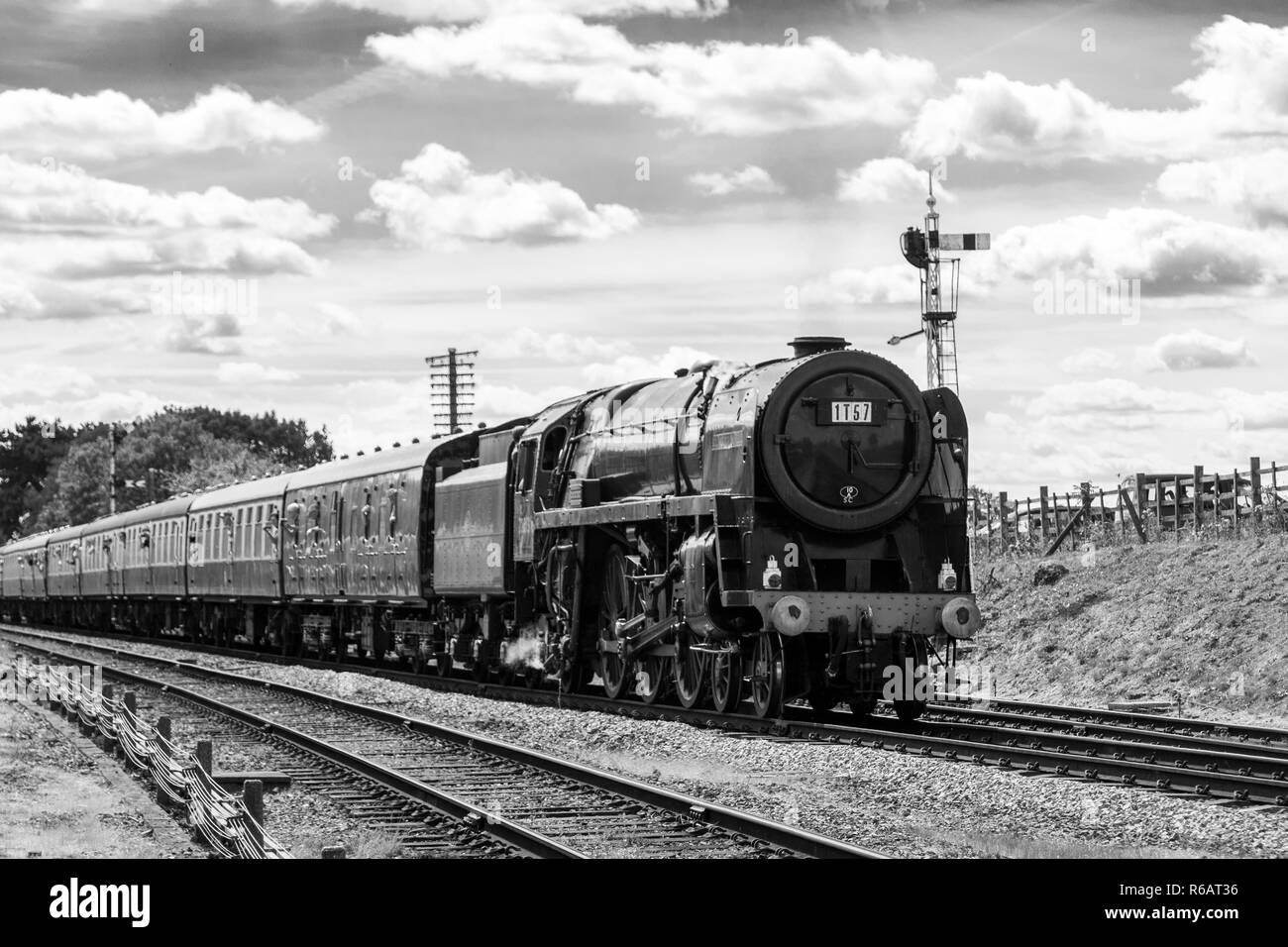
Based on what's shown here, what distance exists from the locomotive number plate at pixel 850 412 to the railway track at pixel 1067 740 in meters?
3.35

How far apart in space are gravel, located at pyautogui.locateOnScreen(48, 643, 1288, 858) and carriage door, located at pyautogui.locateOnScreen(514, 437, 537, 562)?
481 centimetres

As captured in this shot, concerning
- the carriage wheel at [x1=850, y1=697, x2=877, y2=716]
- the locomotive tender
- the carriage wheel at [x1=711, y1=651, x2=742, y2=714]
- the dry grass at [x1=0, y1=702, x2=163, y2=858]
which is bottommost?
the dry grass at [x1=0, y1=702, x2=163, y2=858]

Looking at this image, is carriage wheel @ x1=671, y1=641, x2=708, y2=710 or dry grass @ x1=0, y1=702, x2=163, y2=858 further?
carriage wheel @ x1=671, y1=641, x2=708, y2=710

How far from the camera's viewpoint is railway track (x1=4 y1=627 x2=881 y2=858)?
1103 centimetres

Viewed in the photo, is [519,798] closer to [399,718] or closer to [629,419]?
[399,718]

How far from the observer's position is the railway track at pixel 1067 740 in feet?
43.8

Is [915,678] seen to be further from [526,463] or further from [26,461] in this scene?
[26,461]

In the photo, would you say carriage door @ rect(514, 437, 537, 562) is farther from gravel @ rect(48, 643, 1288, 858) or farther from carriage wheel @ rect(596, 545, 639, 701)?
gravel @ rect(48, 643, 1288, 858)

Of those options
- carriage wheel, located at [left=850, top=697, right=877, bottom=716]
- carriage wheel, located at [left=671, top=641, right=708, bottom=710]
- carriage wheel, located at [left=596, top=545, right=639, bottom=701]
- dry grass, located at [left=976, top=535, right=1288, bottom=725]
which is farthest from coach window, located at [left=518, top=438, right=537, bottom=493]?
dry grass, located at [left=976, top=535, right=1288, bottom=725]

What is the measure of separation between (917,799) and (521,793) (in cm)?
335

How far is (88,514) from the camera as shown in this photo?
127375mm

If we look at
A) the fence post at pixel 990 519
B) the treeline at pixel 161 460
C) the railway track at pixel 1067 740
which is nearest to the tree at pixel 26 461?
the treeline at pixel 161 460
